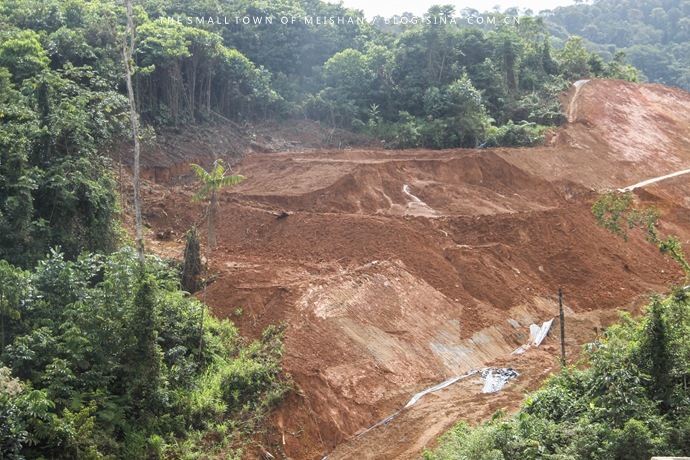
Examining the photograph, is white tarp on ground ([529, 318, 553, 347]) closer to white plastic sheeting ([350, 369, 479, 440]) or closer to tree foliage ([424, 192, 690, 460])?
white plastic sheeting ([350, 369, 479, 440])

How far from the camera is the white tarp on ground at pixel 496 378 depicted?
15495mm

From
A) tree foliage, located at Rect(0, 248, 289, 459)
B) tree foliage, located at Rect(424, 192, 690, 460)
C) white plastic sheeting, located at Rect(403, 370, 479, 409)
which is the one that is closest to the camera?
tree foliage, located at Rect(424, 192, 690, 460)

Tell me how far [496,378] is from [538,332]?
11.4 ft

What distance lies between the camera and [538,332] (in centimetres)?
1870

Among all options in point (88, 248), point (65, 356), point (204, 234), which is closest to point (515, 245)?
point (204, 234)

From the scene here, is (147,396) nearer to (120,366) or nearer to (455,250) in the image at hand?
(120,366)

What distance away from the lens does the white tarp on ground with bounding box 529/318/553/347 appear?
1834cm

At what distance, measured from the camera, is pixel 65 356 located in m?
11.6

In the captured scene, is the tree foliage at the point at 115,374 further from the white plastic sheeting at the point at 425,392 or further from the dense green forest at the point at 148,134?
the white plastic sheeting at the point at 425,392

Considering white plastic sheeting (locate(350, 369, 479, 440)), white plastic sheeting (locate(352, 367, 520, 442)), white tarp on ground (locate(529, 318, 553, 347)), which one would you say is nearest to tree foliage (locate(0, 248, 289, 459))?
white plastic sheeting (locate(350, 369, 479, 440))

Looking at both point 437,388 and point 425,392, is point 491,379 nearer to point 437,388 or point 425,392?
point 437,388

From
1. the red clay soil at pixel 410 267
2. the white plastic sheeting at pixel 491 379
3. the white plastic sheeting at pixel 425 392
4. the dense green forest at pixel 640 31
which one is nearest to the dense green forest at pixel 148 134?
the red clay soil at pixel 410 267

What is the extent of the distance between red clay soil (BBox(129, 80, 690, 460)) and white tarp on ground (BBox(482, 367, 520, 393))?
0.28 metres

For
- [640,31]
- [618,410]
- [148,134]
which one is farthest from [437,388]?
[640,31]
